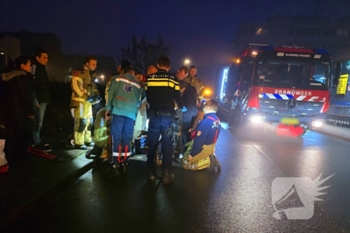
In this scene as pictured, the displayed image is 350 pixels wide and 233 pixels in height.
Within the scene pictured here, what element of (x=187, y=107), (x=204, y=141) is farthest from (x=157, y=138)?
(x=187, y=107)

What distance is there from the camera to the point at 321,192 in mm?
4777

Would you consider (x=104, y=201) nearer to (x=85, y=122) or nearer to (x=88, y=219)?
(x=88, y=219)

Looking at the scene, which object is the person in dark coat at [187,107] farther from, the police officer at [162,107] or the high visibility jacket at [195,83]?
the police officer at [162,107]

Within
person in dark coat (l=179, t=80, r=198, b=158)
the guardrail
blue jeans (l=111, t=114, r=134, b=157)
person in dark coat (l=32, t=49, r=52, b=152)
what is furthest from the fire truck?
the guardrail

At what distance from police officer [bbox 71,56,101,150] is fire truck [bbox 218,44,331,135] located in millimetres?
5585

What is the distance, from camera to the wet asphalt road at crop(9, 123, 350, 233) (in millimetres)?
→ 3422

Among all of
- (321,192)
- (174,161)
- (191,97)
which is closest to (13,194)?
(174,161)

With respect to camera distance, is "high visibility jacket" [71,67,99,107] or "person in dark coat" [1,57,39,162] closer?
"person in dark coat" [1,57,39,162]

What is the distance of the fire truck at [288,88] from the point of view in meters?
9.53

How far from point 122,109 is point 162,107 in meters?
0.71

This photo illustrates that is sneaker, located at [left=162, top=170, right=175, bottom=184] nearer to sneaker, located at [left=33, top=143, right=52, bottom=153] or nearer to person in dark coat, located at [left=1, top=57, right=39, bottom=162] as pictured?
person in dark coat, located at [left=1, top=57, right=39, bottom=162]

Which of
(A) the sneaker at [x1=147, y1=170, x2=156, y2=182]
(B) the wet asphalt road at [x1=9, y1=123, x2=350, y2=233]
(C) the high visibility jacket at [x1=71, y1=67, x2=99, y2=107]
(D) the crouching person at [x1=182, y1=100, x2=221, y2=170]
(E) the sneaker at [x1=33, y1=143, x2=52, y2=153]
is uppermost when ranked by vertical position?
(C) the high visibility jacket at [x1=71, y1=67, x2=99, y2=107]

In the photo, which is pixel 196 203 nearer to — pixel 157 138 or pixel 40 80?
pixel 157 138

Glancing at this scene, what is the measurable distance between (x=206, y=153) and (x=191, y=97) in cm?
128
